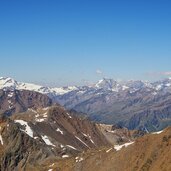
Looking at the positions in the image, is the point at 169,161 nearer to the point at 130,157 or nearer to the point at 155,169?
the point at 155,169

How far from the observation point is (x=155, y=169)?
176250 millimetres

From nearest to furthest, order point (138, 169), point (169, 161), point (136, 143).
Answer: point (169, 161) < point (138, 169) < point (136, 143)

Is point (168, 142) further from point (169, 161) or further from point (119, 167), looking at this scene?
point (119, 167)

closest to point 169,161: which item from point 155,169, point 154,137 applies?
point 155,169

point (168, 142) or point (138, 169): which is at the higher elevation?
A: point (168, 142)

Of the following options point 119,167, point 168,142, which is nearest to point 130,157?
point 119,167

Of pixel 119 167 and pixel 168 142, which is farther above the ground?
pixel 168 142

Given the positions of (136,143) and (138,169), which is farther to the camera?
(136,143)

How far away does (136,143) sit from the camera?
200 metres

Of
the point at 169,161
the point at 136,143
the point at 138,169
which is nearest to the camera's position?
the point at 169,161

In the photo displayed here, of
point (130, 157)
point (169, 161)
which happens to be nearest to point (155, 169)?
point (169, 161)

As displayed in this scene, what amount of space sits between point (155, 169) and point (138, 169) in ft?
36.6

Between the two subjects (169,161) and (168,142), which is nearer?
(169,161)

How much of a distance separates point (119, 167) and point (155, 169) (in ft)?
77.5
